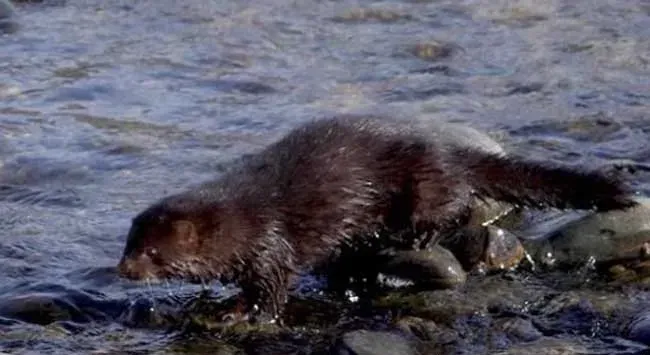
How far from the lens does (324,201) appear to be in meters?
6.91

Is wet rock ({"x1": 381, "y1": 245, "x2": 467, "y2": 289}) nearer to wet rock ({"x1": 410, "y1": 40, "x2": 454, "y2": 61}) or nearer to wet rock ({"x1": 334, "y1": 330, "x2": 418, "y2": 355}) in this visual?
wet rock ({"x1": 334, "y1": 330, "x2": 418, "y2": 355})

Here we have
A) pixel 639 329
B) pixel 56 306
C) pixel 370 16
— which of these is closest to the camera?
pixel 639 329

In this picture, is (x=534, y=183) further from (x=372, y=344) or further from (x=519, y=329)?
(x=372, y=344)

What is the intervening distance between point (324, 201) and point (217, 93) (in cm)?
343

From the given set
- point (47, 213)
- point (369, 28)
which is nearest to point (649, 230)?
point (47, 213)

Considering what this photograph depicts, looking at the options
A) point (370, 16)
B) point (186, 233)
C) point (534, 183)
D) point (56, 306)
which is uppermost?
point (186, 233)

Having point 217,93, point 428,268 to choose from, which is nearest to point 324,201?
point 428,268

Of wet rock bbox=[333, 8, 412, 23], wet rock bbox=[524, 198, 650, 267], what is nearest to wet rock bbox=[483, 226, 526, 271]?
wet rock bbox=[524, 198, 650, 267]

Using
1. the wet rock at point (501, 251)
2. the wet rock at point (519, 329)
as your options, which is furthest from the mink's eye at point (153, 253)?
the wet rock at point (501, 251)

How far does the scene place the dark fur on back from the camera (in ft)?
21.5

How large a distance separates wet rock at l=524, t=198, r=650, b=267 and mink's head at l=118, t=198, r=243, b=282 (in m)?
1.43

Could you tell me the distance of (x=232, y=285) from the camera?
7086 millimetres

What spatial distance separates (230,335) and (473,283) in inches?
42.4

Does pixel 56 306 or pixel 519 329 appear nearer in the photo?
pixel 519 329
